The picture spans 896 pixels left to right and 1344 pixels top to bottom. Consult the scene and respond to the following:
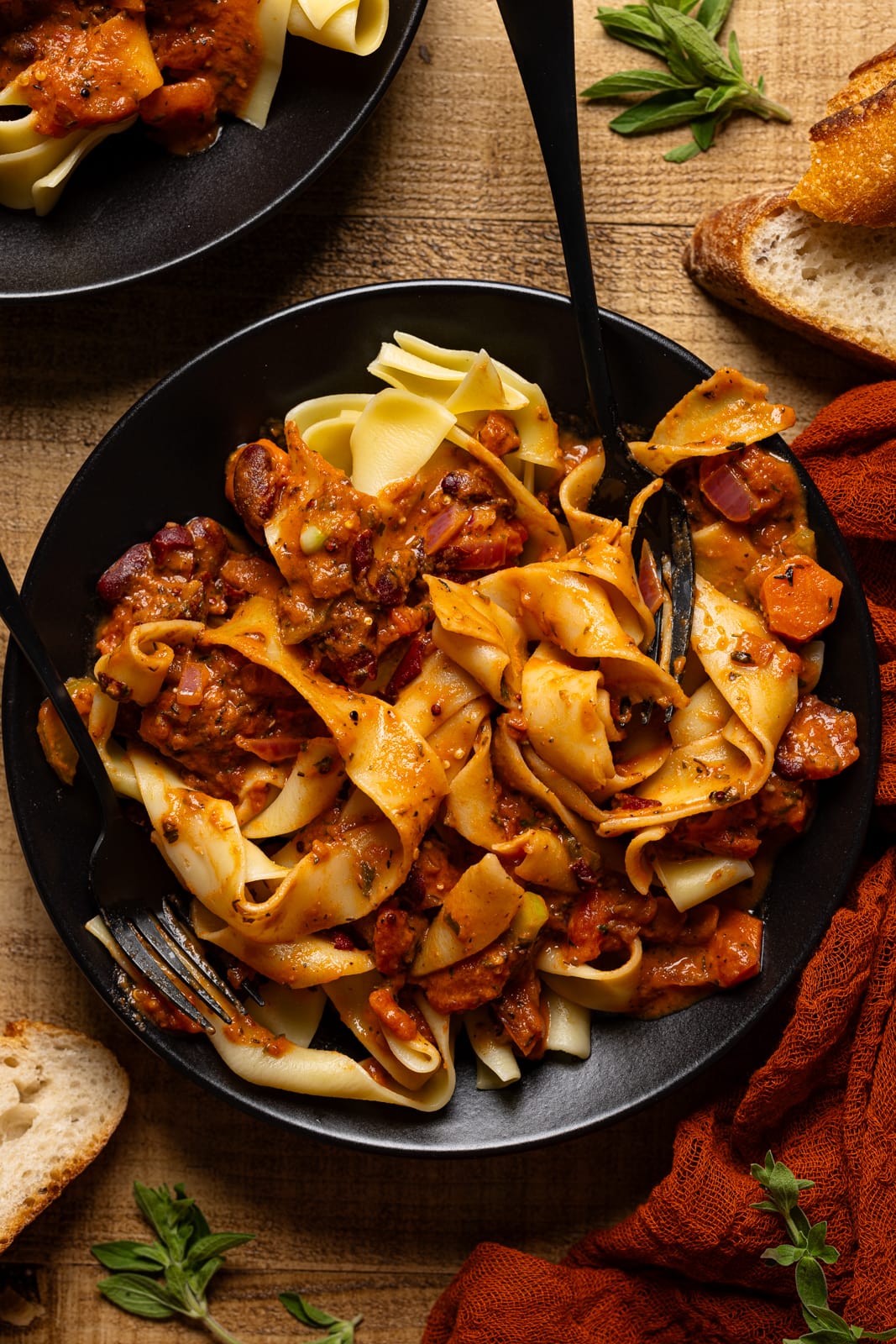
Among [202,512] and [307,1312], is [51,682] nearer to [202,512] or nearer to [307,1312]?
[202,512]

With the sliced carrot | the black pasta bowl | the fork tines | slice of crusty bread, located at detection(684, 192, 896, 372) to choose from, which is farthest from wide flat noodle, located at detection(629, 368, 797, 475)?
the fork tines

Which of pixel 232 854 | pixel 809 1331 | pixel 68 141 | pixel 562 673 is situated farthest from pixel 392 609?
pixel 809 1331

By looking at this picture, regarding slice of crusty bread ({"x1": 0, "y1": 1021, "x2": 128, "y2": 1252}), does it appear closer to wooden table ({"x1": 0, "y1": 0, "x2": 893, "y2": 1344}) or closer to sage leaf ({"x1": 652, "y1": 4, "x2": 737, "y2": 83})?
wooden table ({"x1": 0, "y1": 0, "x2": 893, "y2": 1344})

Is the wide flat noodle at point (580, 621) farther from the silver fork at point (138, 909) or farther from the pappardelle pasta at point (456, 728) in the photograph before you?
the silver fork at point (138, 909)

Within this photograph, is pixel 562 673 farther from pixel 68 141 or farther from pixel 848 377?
pixel 68 141

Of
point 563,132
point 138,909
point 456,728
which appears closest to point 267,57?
point 563,132

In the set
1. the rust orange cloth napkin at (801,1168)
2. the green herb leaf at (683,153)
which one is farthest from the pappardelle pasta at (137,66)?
the rust orange cloth napkin at (801,1168)
